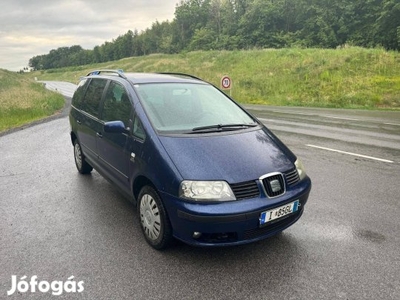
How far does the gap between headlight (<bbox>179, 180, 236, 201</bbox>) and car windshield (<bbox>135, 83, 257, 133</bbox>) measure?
0.83 m

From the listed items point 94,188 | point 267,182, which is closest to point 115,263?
point 267,182

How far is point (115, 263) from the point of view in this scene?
308 centimetres

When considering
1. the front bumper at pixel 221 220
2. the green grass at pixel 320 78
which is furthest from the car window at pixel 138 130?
the green grass at pixel 320 78

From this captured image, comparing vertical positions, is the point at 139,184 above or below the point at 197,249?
above

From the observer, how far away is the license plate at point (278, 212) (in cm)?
292

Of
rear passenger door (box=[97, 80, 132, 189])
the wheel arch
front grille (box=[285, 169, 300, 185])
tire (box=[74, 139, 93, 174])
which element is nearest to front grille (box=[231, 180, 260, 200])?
front grille (box=[285, 169, 300, 185])

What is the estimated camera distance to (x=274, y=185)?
3.02 metres

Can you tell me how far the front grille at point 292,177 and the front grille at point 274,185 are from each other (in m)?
0.12

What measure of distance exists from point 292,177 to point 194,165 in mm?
1055

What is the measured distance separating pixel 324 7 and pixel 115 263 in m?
62.8

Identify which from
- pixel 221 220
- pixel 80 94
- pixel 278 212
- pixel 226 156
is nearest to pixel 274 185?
pixel 278 212

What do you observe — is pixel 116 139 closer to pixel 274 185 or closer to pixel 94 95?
pixel 94 95

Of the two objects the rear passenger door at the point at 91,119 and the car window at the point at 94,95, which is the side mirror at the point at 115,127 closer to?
the rear passenger door at the point at 91,119

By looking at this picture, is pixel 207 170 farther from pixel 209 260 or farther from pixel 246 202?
pixel 209 260
